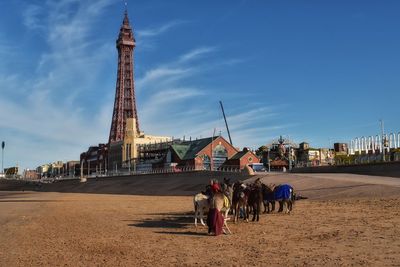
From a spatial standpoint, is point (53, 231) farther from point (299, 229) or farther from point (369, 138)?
point (369, 138)

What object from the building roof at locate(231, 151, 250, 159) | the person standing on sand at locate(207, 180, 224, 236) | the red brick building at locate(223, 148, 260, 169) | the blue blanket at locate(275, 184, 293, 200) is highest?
the building roof at locate(231, 151, 250, 159)

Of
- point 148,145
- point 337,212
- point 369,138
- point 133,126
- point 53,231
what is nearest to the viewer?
point 53,231

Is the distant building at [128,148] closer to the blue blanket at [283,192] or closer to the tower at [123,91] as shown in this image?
the tower at [123,91]

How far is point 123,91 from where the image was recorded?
178000 millimetres

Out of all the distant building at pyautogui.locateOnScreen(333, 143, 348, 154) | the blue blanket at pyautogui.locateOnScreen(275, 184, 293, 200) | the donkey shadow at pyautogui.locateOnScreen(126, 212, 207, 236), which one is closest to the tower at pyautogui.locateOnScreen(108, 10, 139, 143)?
the distant building at pyautogui.locateOnScreen(333, 143, 348, 154)

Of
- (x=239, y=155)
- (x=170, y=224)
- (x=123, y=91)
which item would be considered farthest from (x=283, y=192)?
(x=123, y=91)

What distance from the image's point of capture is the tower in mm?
172625

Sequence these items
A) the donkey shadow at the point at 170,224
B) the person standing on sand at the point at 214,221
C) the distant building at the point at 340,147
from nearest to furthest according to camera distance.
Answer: the person standing on sand at the point at 214,221 < the donkey shadow at the point at 170,224 < the distant building at the point at 340,147

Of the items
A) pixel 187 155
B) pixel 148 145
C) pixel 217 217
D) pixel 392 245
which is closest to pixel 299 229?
pixel 217 217

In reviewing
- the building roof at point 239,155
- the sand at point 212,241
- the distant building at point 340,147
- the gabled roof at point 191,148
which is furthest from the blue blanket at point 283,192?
the distant building at point 340,147

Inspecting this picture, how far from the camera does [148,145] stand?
144250mm

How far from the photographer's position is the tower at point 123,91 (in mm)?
172625

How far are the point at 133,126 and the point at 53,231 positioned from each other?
477 feet

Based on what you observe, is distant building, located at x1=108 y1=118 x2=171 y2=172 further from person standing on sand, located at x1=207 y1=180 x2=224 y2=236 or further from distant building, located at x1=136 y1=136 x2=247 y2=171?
person standing on sand, located at x1=207 y1=180 x2=224 y2=236
